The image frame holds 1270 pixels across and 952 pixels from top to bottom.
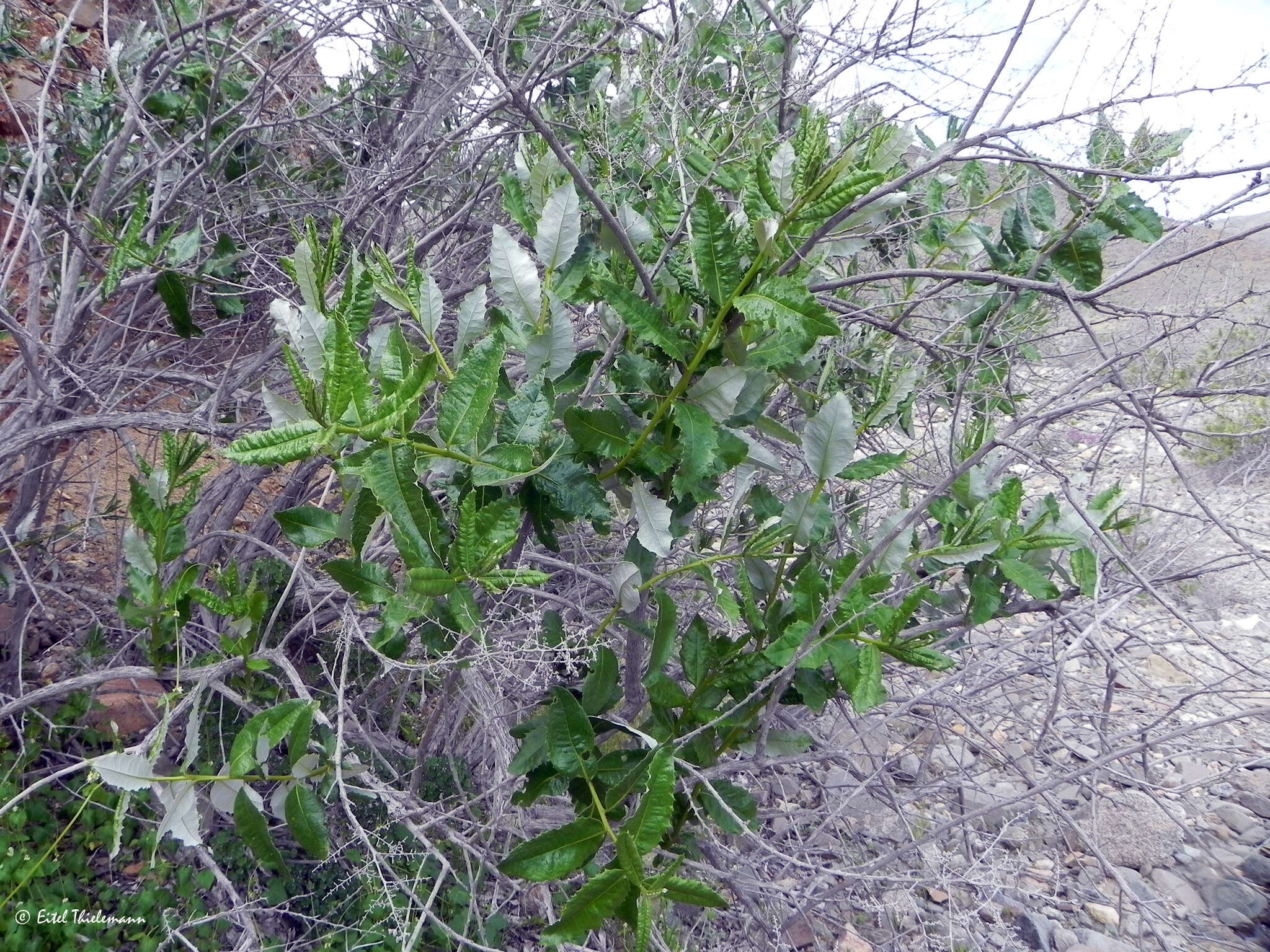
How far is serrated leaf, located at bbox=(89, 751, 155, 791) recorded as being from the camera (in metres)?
1.14

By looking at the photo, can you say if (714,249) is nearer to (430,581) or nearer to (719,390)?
(719,390)

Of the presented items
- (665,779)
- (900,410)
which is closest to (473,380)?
(665,779)

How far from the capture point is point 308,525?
1.18 m

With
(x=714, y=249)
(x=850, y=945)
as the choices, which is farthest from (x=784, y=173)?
(x=850, y=945)

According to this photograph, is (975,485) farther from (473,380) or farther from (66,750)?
(66,750)

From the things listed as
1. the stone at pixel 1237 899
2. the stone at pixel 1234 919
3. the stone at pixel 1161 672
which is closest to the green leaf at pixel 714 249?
the stone at pixel 1237 899

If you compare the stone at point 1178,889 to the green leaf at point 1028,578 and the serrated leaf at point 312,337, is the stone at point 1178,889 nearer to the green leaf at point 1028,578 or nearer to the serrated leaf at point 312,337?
the green leaf at point 1028,578

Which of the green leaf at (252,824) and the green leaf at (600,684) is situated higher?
the green leaf at (252,824)

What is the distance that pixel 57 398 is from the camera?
1.59 metres

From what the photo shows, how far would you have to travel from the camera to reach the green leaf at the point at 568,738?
129 cm

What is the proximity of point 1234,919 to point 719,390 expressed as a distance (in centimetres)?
259

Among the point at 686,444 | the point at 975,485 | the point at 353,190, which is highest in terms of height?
the point at 353,190

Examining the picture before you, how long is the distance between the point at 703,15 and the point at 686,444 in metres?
1.25

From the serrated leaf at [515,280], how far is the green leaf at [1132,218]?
2.91 ft
